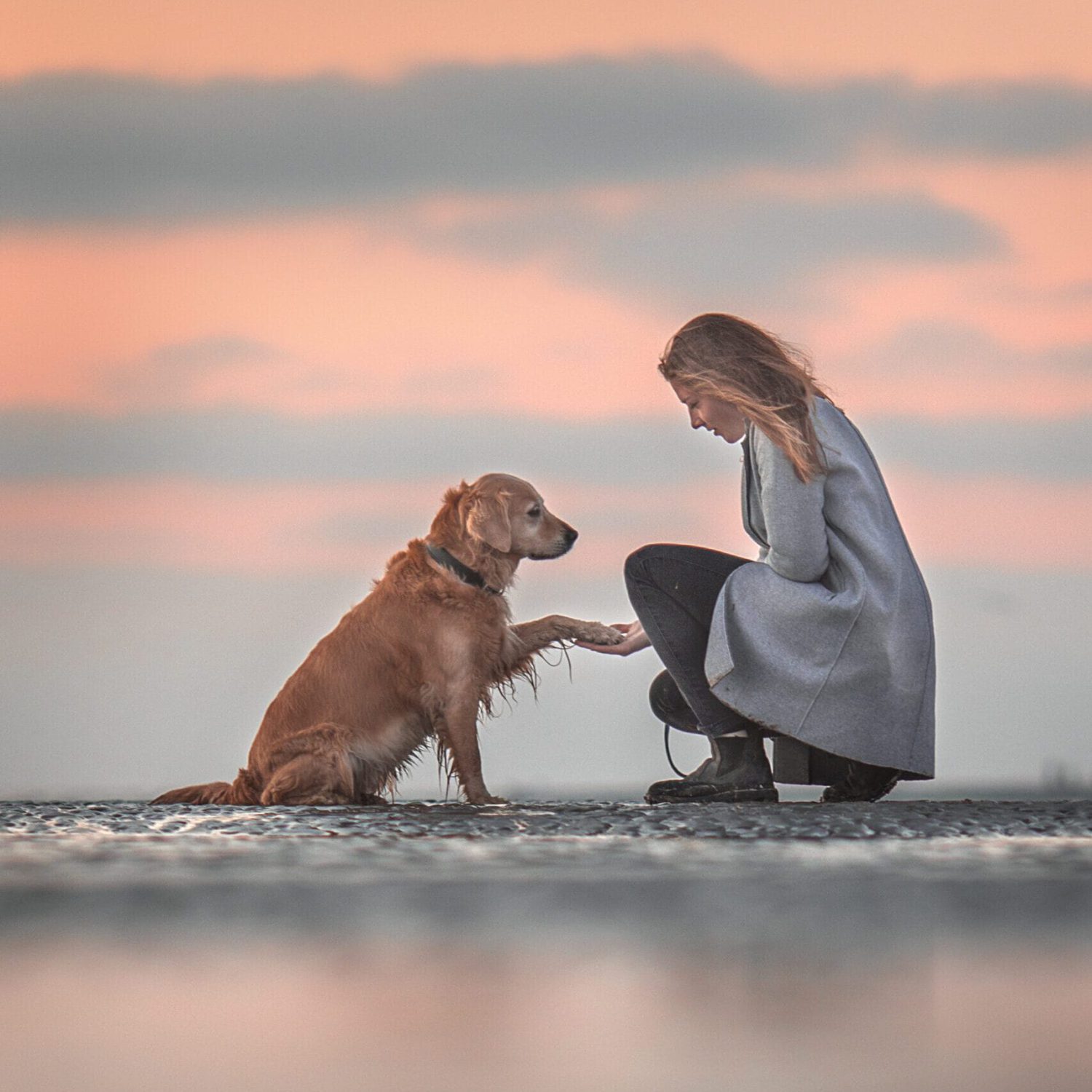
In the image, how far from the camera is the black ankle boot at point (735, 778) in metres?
4.64

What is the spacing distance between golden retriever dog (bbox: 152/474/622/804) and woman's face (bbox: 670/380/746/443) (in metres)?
1.10

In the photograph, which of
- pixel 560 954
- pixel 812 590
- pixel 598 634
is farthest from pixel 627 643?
pixel 560 954

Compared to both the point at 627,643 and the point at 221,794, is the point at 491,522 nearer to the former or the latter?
the point at 627,643

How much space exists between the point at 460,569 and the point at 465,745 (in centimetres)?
63

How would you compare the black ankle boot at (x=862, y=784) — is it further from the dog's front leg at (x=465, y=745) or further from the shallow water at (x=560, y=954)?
the dog's front leg at (x=465, y=745)

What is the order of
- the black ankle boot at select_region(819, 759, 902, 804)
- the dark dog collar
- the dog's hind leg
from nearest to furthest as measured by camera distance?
the black ankle boot at select_region(819, 759, 902, 804) < the dog's hind leg < the dark dog collar

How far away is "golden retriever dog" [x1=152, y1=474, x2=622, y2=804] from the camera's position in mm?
5266

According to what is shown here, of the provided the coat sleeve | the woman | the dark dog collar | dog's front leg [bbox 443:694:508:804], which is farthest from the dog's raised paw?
the coat sleeve

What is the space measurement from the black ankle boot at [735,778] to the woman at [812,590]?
0.05 meters

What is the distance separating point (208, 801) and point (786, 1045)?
13.0 ft

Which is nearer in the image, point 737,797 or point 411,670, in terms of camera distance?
point 737,797

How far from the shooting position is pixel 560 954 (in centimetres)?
242

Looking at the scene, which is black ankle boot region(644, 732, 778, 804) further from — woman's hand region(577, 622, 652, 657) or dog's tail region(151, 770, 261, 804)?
dog's tail region(151, 770, 261, 804)

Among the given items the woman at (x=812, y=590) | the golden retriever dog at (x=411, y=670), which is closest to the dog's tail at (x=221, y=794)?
the golden retriever dog at (x=411, y=670)
